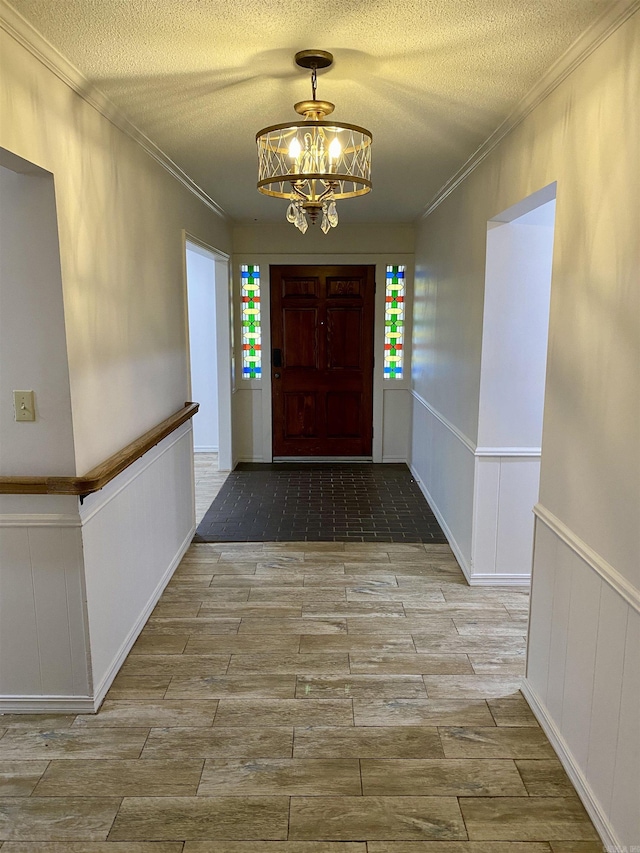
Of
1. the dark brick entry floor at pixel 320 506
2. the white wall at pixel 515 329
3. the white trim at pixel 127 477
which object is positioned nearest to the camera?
the white trim at pixel 127 477

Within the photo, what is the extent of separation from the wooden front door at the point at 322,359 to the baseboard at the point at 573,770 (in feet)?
13.0

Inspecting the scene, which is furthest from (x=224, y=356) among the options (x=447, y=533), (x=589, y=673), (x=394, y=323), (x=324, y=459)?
(x=589, y=673)

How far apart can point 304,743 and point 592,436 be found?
1.45 metres

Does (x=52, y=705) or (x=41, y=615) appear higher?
(x=41, y=615)

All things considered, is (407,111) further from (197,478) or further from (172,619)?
(197,478)

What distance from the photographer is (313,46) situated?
6.31 feet

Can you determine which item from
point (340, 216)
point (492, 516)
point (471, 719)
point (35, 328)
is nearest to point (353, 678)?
point (471, 719)

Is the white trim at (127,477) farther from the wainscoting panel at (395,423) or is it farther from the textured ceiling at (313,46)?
the wainscoting panel at (395,423)

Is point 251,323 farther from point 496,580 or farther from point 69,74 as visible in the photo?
point 69,74

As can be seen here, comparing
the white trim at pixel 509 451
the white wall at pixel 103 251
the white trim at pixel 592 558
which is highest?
the white wall at pixel 103 251

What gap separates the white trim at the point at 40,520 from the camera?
2221 mm

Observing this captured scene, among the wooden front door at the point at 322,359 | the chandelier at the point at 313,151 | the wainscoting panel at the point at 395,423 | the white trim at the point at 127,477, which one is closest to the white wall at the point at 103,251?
the white trim at the point at 127,477

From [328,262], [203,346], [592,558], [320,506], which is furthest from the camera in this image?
[203,346]

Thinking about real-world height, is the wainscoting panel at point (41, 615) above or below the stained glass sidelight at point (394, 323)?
below
